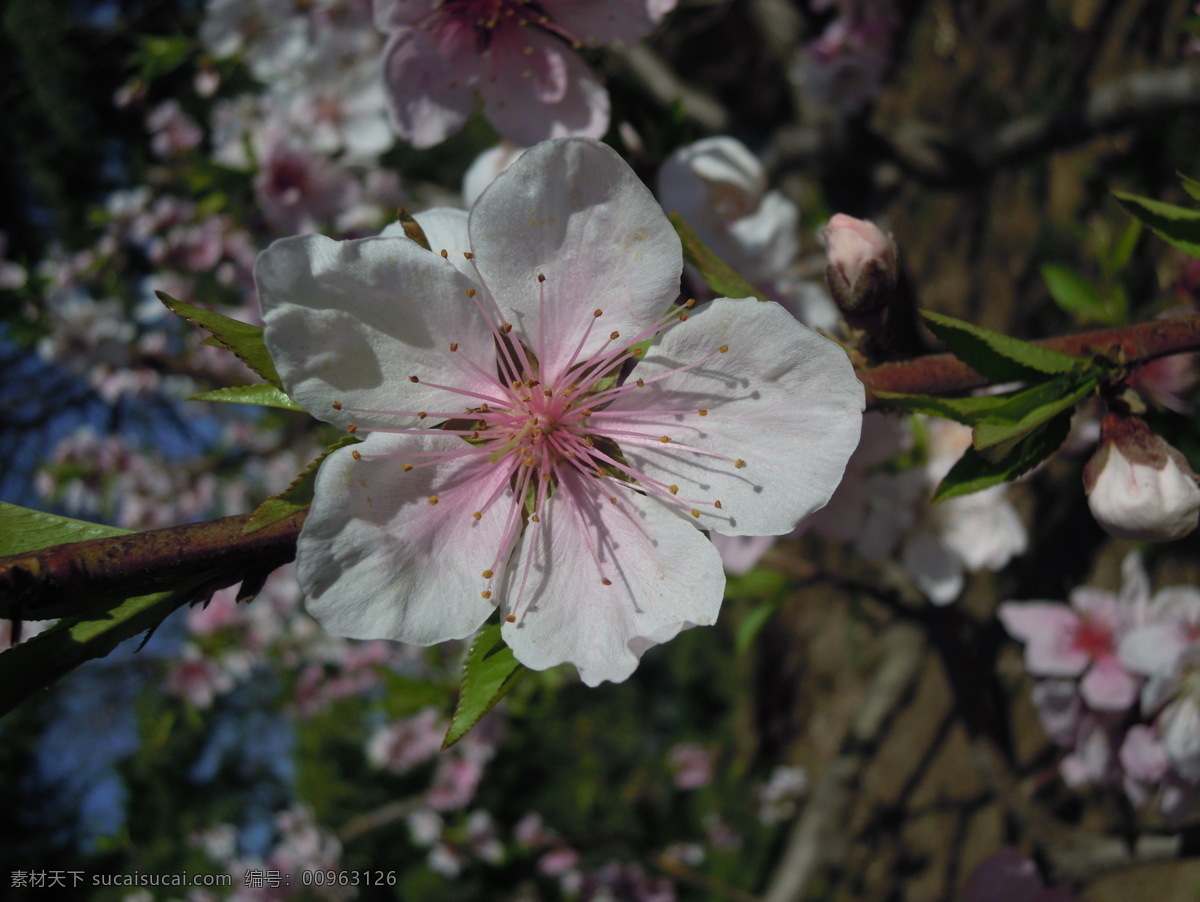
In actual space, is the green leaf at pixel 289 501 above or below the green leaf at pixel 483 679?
above

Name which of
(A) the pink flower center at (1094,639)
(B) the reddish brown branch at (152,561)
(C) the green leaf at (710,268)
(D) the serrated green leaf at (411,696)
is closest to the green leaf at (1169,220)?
(B) the reddish brown branch at (152,561)

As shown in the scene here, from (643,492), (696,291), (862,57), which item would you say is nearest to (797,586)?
(696,291)

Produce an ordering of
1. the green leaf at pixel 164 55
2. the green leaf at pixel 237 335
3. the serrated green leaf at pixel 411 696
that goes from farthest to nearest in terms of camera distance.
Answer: the serrated green leaf at pixel 411 696 → the green leaf at pixel 164 55 → the green leaf at pixel 237 335

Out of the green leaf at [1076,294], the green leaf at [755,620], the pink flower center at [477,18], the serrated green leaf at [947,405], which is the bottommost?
the green leaf at [755,620]

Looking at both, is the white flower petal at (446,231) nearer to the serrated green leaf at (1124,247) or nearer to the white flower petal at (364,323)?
the white flower petal at (364,323)

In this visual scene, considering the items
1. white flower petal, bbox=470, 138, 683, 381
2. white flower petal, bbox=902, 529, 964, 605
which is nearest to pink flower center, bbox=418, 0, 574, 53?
white flower petal, bbox=470, 138, 683, 381

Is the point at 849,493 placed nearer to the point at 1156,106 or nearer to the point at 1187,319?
the point at 1187,319
